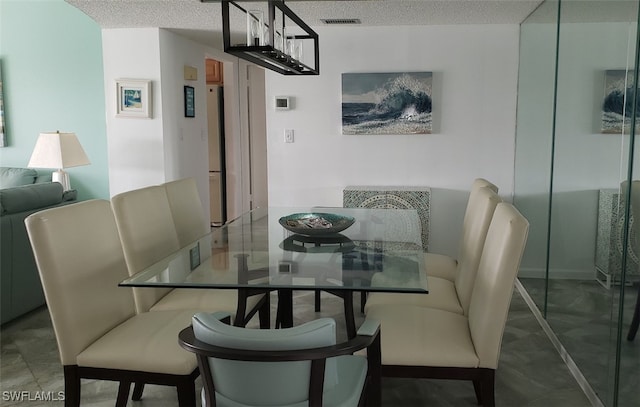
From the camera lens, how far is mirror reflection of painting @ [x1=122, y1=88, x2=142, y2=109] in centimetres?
533

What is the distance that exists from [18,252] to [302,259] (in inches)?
87.3

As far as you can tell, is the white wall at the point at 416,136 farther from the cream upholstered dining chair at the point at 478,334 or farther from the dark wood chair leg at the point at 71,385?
the dark wood chair leg at the point at 71,385

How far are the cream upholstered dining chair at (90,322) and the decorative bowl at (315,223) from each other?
77 cm

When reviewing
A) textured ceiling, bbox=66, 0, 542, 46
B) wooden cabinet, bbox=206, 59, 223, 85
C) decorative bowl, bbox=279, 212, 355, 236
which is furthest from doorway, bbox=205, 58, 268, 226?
decorative bowl, bbox=279, 212, 355, 236

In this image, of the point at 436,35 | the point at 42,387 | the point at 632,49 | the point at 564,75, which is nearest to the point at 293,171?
the point at 436,35

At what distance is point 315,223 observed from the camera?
3084mm

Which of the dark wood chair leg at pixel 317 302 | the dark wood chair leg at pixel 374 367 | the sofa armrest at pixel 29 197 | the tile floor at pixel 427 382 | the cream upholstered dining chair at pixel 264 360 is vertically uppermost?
the sofa armrest at pixel 29 197

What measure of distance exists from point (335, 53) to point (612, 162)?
299 centimetres

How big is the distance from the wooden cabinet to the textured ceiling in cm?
213

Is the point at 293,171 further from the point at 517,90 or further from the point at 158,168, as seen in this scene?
the point at 517,90

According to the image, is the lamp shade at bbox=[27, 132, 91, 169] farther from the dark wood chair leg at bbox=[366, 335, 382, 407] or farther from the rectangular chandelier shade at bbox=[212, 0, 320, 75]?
the dark wood chair leg at bbox=[366, 335, 382, 407]

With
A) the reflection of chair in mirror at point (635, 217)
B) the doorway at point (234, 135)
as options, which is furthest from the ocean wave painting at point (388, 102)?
the reflection of chair in mirror at point (635, 217)

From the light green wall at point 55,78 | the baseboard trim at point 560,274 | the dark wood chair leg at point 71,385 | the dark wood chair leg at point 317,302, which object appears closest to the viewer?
the dark wood chair leg at point 71,385

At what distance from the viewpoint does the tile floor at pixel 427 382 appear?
277 cm
